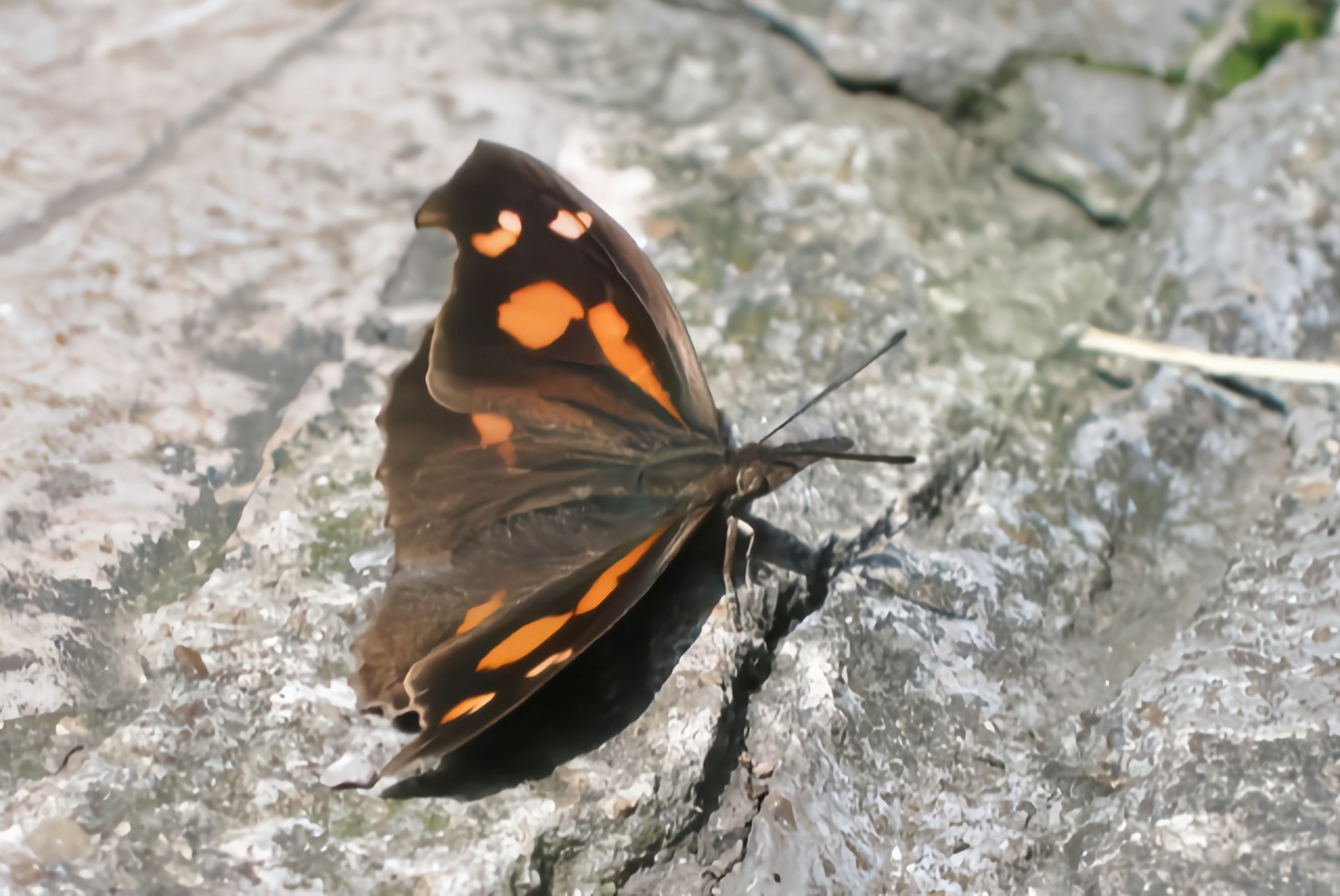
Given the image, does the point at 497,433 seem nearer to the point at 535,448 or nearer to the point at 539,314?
the point at 535,448

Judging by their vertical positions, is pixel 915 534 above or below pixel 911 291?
below

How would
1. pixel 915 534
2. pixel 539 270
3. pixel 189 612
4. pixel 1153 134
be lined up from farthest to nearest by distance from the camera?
pixel 1153 134
pixel 915 534
pixel 189 612
pixel 539 270

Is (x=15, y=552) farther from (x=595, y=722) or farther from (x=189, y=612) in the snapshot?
(x=595, y=722)

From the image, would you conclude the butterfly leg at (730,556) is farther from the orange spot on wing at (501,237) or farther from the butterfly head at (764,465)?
the orange spot on wing at (501,237)

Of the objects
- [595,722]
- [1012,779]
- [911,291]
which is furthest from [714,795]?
[911,291]

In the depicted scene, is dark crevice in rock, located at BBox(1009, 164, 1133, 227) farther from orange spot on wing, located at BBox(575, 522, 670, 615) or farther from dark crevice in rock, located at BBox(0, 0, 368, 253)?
dark crevice in rock, located at BBox(0, 0, 368, 253)

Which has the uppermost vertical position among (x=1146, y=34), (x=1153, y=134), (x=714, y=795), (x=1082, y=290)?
(x=1146, y=34)

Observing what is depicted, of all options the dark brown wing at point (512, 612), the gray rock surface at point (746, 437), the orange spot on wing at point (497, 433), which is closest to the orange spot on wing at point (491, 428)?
the orange spot on wing at point (497, 433)
